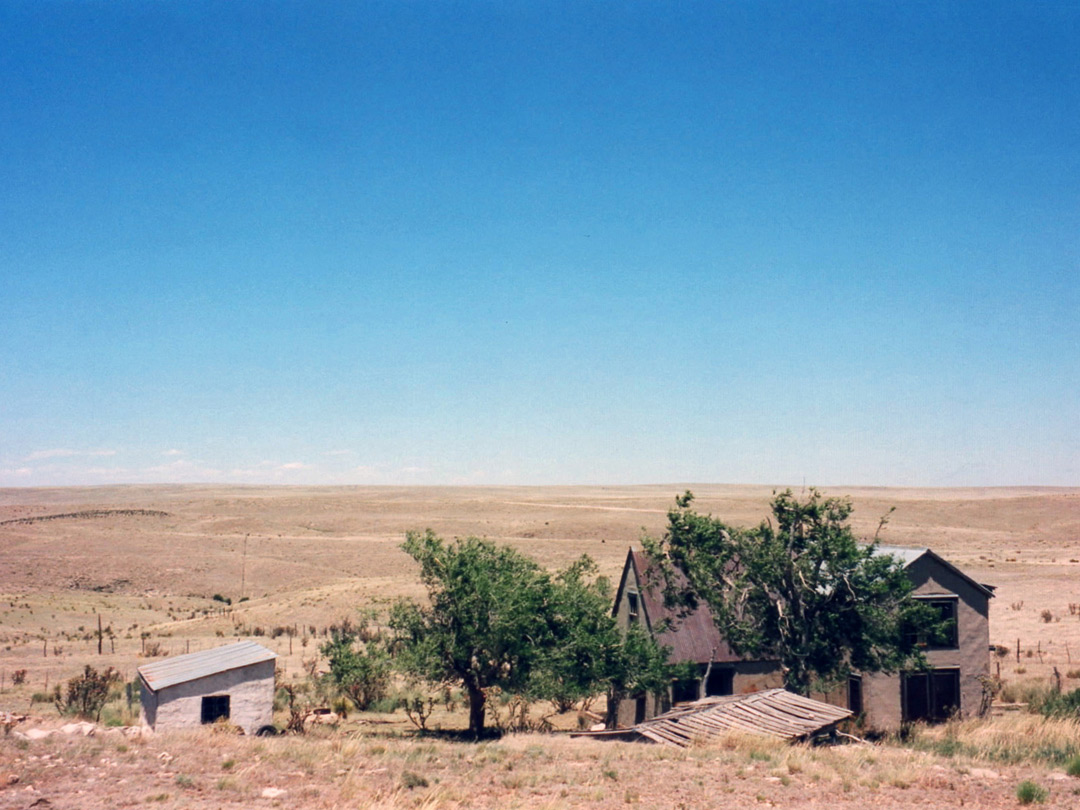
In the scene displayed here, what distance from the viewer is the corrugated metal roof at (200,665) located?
2388cm

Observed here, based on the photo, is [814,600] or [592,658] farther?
[592,658]

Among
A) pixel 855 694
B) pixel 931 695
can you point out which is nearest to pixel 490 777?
pixel 855 694

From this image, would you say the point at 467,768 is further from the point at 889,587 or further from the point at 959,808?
the point at 889,587

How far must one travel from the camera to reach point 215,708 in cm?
2430

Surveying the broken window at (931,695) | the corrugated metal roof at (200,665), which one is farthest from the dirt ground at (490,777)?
the broken window at (931,695)

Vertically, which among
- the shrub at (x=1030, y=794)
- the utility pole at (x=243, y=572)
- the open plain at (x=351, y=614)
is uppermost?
the shrub at (x=1030, y=794)

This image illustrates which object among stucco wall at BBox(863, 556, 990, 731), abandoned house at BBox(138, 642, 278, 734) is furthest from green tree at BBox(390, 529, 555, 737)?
stucco wall at BBox(863, 556, 990, 731)

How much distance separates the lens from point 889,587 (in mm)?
23266

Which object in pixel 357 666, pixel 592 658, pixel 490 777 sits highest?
pixel 490 777

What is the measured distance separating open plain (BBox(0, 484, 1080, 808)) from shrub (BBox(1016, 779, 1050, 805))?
0.21 m

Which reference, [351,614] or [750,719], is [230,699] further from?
[351,614]

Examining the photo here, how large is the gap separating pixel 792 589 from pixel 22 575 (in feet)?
229

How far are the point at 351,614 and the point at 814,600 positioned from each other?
119 ft

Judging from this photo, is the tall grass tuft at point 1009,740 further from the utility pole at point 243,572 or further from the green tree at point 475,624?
the utility pole at point 243,572
